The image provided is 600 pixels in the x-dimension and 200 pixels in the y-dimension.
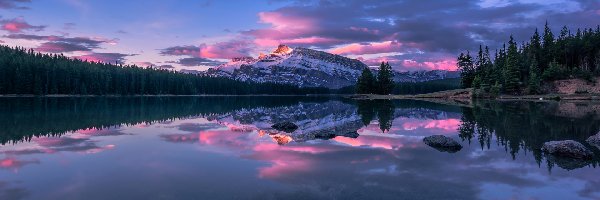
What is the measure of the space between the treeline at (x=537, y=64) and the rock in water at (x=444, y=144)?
10547cm

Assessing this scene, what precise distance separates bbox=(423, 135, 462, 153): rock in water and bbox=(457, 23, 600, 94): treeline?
4152 inches

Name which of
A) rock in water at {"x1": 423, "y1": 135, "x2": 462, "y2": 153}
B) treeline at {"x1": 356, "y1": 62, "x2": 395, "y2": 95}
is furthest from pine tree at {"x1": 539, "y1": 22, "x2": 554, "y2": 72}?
rock in water at {"x1": 423, "y1": 135, "x2": 462, "y2": 153}

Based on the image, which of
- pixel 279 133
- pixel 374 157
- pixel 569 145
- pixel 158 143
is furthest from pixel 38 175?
pixel 569 145

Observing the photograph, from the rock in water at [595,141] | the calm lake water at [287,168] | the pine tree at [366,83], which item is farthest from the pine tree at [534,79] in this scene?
the rock in water at [595,141]

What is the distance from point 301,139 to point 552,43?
453 ft

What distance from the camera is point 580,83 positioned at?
117625 millimetres

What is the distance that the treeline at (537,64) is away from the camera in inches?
4808

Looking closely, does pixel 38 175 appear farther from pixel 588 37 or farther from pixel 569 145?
pixel 588 37

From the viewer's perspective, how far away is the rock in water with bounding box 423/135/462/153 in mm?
25078

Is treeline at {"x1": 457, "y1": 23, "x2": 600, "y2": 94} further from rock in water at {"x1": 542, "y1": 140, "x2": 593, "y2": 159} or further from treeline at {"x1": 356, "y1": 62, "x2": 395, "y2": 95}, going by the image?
rock in water at {"x1": 542, "y1": 140, "x2": 593, "y2": 159}

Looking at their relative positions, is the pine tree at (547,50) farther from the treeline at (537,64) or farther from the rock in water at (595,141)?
the rock in water at (595,141)

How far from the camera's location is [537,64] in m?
129

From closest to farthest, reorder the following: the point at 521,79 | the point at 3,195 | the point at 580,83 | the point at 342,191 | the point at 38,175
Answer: the point at 3,195 → the point at 342,191 → the point at 38,175 → the point at 580,83 → the point at 521,79

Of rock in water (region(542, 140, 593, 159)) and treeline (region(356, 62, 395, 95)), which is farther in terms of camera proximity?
treeline (region(356, 62, 395, 95))
